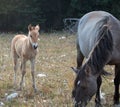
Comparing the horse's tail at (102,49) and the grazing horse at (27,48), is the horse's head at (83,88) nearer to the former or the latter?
the horse's tail at (102,49)

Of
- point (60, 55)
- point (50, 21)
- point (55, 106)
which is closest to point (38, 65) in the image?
point (60, 55)

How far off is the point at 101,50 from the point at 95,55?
0.17m

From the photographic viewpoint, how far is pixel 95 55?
18.5 feet

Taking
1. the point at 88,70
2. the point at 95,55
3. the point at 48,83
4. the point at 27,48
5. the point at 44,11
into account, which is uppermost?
the point at 95,55

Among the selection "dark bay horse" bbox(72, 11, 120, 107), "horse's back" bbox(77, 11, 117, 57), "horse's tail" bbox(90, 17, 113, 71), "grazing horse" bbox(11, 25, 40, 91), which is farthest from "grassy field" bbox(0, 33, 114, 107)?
"horse's tail" bbox(90, 17, 113, 71)

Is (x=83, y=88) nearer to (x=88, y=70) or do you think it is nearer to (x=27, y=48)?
(x=88, y=70)

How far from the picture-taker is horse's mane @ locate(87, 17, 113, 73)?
559 centimetres

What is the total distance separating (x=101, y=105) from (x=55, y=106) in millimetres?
831

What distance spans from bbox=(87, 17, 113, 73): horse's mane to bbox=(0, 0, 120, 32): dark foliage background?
1789 cm

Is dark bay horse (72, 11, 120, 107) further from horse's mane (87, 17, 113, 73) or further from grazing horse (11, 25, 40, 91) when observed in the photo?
grazing horse (11, 25, 40, 91)

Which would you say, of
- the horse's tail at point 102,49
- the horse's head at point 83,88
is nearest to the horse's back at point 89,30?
the horse's tail at point 102,49

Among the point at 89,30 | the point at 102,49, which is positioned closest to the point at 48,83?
the point at 89,30

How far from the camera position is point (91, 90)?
537 cm

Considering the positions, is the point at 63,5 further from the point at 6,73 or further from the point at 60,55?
the point at 6,73
